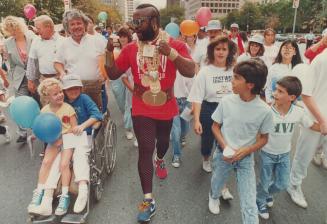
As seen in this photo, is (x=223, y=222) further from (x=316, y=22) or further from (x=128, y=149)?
(x=316, y=22)

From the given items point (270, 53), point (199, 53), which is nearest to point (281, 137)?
point (199, 53)

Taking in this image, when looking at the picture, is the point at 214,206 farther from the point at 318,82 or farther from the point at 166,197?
the point at 318,82

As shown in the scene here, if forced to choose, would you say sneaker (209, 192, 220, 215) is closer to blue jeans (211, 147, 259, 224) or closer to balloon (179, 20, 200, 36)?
blue jeans (211, 147, 259, 224)

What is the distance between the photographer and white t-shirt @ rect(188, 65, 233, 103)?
10.8 ft

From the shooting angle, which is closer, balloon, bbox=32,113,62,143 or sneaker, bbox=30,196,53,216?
sneaker, bbox=30,196,53,216

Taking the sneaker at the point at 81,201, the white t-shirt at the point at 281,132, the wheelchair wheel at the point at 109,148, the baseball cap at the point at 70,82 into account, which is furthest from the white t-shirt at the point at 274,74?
the sneaker at the point at 81,201

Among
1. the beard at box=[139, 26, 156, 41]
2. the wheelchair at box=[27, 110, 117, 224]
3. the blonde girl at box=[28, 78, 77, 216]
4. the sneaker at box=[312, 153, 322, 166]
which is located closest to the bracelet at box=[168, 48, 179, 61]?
the beard at box=[139, 26, 156, 41]

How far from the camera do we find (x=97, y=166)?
3.45 meters

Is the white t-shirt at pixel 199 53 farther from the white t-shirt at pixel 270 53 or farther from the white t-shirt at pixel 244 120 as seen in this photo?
the white t-shirt at pixel 244 120

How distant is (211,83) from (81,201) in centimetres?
182

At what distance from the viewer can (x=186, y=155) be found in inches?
177

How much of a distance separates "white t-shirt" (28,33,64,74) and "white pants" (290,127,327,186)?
3.50m

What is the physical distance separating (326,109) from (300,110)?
29 centimetres

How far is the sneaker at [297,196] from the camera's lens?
3.14m
